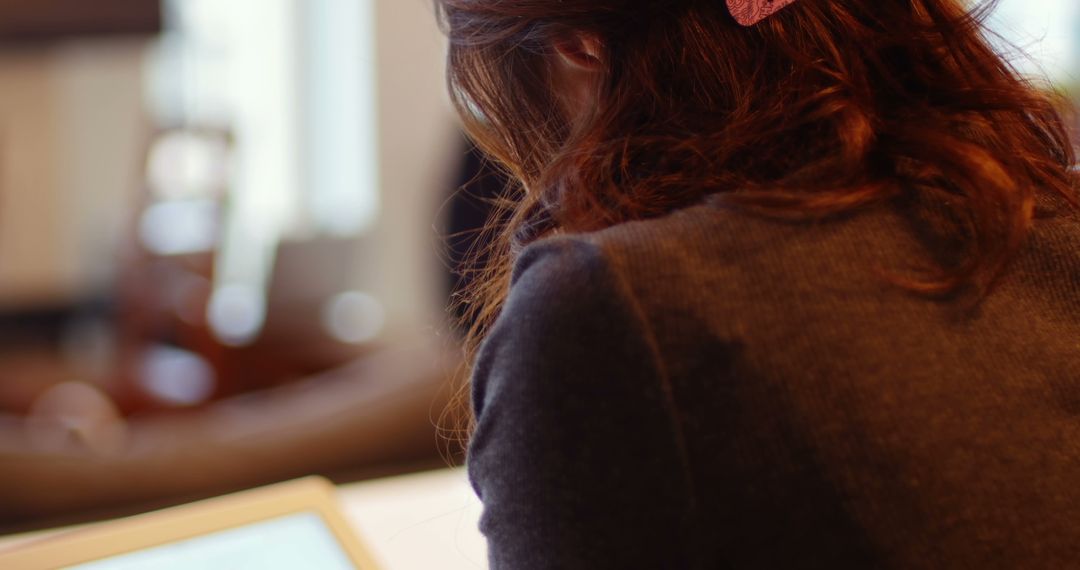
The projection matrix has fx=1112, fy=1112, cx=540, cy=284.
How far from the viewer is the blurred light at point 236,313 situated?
11.8 feet

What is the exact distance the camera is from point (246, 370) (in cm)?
350

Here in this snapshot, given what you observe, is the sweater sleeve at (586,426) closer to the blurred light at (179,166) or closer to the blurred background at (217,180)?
the blurred background at (217,180)

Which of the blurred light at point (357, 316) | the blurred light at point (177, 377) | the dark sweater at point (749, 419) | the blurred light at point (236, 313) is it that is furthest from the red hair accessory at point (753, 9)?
the blurred light at point (357, 316)

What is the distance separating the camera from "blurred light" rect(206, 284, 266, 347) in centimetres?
361

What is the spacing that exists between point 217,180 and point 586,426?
338 centimetres

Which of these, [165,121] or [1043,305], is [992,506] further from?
[165,121]

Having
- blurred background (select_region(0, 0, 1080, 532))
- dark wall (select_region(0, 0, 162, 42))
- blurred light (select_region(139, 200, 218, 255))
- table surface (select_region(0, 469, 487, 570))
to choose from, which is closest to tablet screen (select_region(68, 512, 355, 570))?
table surface (select_region(0, 469, 487, 570))

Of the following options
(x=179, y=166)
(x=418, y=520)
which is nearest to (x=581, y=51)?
(x=418, y=520)

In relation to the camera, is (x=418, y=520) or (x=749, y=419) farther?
(x=418, y=520)

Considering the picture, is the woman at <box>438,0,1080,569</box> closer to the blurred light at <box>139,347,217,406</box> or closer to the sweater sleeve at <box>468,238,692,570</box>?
the sweater sleeve at <box>468,238,692,570</box>

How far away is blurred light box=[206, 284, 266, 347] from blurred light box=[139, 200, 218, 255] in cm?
19

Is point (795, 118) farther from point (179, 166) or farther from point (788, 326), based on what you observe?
point (179, 166)

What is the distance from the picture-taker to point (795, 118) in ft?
2.07

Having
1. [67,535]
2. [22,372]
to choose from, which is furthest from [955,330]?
[22,372]
